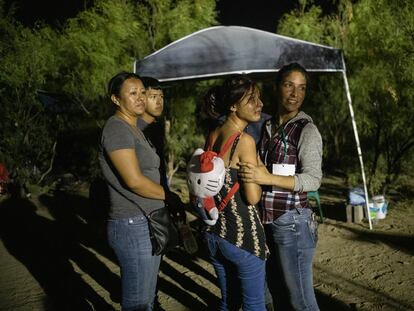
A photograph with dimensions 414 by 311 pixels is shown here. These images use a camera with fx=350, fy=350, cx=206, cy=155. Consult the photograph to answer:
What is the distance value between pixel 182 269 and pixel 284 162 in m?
2.72

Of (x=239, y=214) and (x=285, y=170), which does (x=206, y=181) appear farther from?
(x=285, y=170)

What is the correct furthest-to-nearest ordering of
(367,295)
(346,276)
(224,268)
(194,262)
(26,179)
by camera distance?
(26,179) < (194,262) < (346,276) < (367,295) < (224,268)

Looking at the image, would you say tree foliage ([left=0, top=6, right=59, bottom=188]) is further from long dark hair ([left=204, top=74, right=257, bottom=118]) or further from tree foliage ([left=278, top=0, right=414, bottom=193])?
long dark hair ([left=204, top=74, right=257, bottom=118])

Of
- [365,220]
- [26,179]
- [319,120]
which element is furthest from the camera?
[319,120]

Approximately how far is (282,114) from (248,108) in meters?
0.42

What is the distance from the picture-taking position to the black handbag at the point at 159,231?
6.41ft

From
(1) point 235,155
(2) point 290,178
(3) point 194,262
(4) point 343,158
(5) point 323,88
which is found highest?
(5) point 323,88

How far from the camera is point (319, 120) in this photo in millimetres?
10414

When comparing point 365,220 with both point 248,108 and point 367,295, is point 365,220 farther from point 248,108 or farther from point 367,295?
point 248,108

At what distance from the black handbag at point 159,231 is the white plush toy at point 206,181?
0.36 metres

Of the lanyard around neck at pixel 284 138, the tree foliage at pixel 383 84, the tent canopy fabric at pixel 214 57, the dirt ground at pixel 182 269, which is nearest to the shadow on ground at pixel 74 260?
the dirt ground at pixel 182 269

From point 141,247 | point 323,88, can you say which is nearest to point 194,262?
point 141,247

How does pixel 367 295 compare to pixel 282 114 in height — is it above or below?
below

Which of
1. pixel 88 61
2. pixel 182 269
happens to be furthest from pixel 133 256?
pixel 88 61
